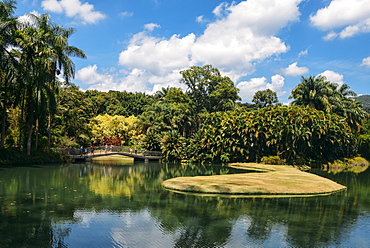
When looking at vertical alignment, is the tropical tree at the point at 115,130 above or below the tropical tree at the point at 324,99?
below

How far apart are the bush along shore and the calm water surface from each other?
17298mm

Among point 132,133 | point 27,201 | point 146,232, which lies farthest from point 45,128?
point 146,232

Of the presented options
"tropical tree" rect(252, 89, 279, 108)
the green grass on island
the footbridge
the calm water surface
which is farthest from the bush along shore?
"tropical tree" rect(252, 89, 279, 108)

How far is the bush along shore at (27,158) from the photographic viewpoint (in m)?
39.0

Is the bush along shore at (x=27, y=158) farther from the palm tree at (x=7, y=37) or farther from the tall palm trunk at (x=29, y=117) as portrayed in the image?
the palm tree at (x=7, y=37)

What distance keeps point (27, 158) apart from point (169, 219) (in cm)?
3260

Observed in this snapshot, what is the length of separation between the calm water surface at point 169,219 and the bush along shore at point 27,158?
56.8ft

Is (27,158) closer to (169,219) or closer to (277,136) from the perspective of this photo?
(169,219)

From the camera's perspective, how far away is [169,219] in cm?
1574

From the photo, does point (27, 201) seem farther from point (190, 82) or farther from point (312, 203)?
point (190, 82)

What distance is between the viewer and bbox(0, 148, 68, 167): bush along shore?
128ft

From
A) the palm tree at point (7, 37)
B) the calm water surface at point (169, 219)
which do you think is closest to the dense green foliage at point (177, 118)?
the palm tree at point (7, 37)

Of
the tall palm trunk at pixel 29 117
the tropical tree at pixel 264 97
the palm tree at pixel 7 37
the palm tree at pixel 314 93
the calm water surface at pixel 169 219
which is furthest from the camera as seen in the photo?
the tropical tree at pixel 264 97

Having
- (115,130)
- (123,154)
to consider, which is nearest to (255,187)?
(123,154)
